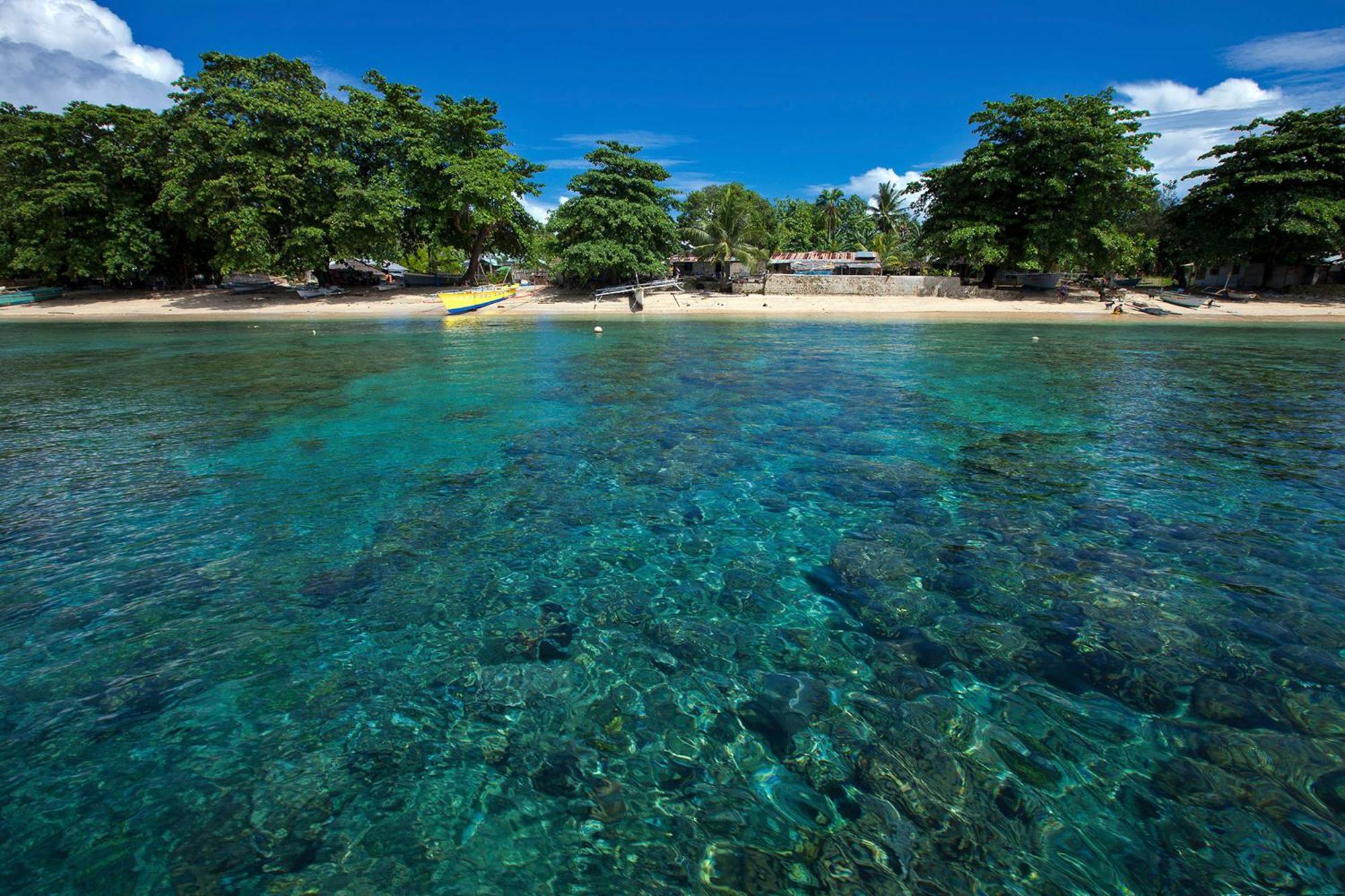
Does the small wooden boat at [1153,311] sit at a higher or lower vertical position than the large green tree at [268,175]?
lower

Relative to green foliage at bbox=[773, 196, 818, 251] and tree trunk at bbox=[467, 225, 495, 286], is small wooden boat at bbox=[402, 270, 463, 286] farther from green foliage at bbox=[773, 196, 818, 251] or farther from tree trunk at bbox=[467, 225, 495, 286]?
green foliage at bbox=[773, 196, 818, 251]

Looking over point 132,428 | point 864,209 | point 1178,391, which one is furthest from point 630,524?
point 864,209

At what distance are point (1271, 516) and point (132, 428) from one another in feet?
58.4

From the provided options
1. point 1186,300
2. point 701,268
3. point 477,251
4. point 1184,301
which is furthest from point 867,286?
point 477,251

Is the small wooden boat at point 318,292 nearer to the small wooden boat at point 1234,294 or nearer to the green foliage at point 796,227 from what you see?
the green foliage at point 796,227

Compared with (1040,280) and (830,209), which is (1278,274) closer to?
(1040,280)

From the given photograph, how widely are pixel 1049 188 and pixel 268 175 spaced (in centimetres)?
5151

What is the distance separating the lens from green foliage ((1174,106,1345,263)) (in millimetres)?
37469

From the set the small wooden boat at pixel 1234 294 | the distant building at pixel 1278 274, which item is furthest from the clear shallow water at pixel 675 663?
the distant building at pixel 1278 274

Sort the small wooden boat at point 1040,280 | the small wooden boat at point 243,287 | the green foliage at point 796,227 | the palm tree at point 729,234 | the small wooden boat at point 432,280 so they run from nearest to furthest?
the small wooden boat at point 1040,280, the small wooden boat at point 243,287, the palm tree at point 729,234, the small wooden boat at point 432,280, the green foliage at point 796,227

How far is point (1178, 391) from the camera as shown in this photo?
14.8 meters

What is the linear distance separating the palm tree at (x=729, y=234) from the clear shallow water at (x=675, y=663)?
43.3m

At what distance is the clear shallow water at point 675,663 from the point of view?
10.0 feet

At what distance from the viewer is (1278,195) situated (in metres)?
38.5
